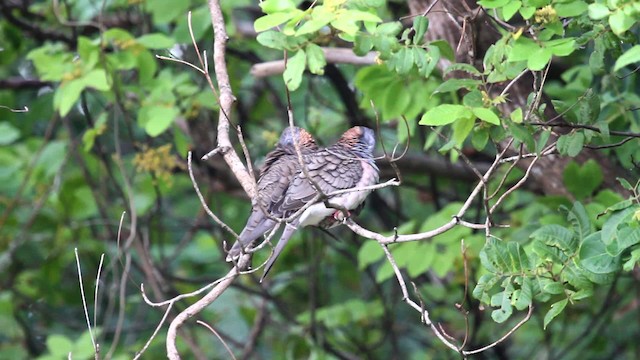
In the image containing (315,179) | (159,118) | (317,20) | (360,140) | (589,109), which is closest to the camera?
(317,20)

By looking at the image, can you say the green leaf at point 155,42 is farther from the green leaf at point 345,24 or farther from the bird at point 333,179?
the green leaf at point 345,24

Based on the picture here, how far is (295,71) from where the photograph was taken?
131 inches

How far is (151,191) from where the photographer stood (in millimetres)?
6887

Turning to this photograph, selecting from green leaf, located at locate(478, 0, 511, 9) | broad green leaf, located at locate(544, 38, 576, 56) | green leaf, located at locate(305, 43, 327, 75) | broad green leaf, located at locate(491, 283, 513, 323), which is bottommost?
broad green leaf, located at locate(491, 283, 513, 323)

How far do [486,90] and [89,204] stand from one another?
4.10 m

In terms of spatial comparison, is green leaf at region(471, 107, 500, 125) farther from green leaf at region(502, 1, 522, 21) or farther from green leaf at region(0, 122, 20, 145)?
green leaf at region(0, 122, 20, 145)

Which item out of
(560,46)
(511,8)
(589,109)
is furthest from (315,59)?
(589,109)

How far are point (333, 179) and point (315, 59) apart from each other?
1437 mm

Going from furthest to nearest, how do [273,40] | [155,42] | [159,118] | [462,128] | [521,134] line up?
[155,42] < [159,118] < [462,128] < [521,134] < [273,40]

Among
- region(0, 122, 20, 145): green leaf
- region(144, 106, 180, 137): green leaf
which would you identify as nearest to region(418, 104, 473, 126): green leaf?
region(144, 106, 180, 137): green leaf

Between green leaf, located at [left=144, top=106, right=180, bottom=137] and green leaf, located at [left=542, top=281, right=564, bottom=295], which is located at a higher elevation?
green leaf, located at [left=542, top=281, right=564, bottom=295]

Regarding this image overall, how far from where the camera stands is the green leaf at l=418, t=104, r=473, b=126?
10.8 feet

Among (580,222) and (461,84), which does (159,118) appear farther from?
(580,222)

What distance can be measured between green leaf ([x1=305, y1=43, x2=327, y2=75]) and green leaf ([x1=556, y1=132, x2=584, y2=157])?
91 centimetres
